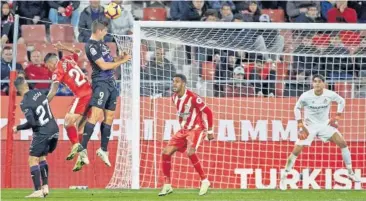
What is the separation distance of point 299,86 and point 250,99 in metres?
1.12

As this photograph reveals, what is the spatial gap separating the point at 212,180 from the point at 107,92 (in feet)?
15.8

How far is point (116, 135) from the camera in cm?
2267

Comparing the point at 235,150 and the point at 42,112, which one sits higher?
the point at 42,112

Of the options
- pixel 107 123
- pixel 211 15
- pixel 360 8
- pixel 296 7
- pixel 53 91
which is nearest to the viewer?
pixel 107 123

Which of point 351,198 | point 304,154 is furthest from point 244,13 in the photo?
point 351,198

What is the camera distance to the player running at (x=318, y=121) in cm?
2144

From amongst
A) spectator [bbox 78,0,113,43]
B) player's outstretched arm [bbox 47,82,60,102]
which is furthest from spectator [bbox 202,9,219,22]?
player's outstretched arm [bbox 47,82,60,102]

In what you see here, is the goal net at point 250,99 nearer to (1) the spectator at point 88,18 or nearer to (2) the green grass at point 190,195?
(1) the spectator at point 88,18

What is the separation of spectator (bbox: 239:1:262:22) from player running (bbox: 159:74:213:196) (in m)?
5.68

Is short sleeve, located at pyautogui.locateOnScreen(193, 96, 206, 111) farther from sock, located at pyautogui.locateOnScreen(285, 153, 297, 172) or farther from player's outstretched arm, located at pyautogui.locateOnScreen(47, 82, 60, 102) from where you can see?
sock, located at pyautogui.locateOnScreen(285, 153, 297, 172)

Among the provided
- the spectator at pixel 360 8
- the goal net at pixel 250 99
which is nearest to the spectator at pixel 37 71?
the goal net at pixel 250 99

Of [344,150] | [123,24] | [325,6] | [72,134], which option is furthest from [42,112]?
[325,6]

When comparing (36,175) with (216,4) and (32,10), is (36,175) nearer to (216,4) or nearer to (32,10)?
(32,10)

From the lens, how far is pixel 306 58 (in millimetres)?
23406
